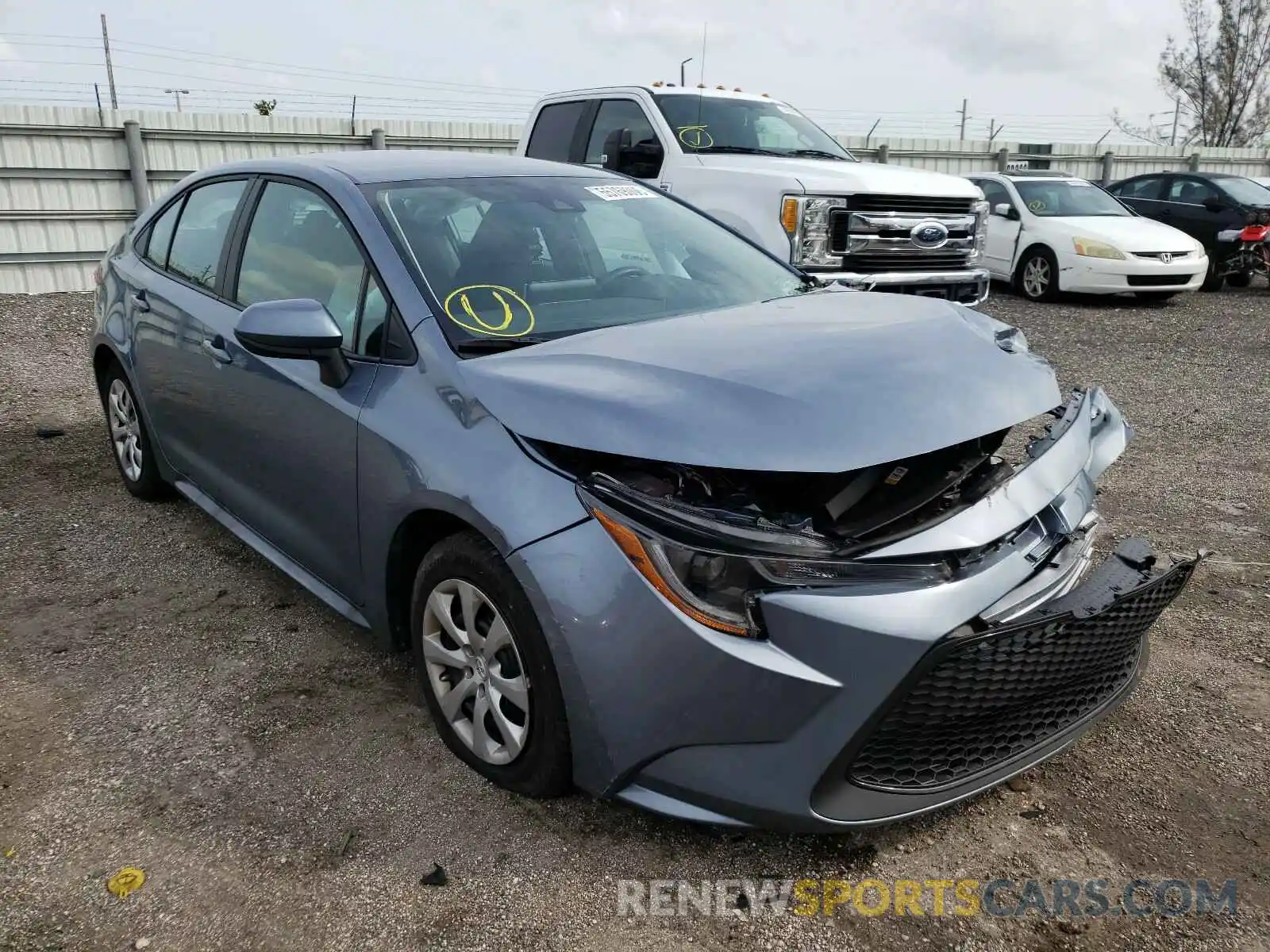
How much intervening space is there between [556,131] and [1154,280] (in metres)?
7.20

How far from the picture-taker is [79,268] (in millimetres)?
11055

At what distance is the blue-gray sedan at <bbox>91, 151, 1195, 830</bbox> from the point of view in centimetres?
210

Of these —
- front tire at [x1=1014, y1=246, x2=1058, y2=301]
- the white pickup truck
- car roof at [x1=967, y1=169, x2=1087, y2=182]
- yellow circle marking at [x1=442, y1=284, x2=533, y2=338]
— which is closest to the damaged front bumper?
yellow circle marking at [x1=442, y1=284, x2=533, y2=338]

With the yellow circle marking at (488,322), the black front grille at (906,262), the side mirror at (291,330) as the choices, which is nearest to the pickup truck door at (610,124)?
the black front grille at (906,262)

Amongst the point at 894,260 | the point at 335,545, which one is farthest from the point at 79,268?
→ the point at 335,545

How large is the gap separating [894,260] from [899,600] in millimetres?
6032

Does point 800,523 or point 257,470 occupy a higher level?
point 800,523

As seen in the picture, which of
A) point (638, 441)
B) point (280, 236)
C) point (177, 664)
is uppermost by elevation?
point (280, 236)

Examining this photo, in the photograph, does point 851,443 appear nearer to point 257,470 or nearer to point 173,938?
point 173,938

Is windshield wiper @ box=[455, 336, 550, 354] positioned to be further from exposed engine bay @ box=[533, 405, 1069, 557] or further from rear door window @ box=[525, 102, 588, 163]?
rear door window @ box=[525, 102, 588, 163]

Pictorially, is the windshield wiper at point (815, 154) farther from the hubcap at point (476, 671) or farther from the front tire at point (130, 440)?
the hubcap at point (476, 671)

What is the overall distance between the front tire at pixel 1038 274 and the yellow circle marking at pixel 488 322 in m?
10.4

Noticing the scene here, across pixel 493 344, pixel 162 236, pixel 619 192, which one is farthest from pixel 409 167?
pixel 162 236

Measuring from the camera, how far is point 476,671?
2.60 m
